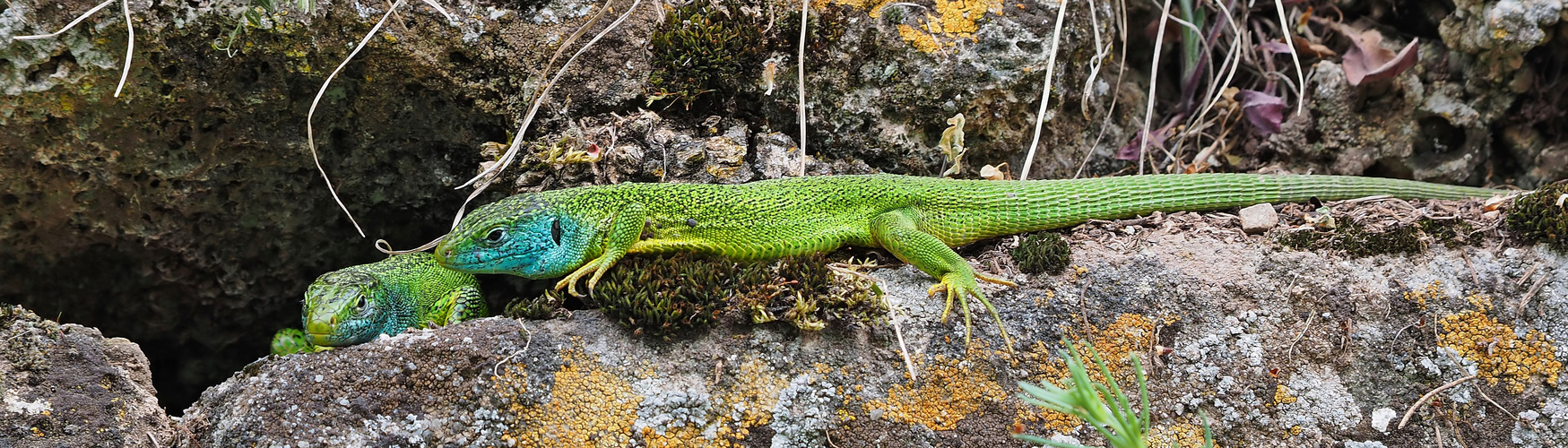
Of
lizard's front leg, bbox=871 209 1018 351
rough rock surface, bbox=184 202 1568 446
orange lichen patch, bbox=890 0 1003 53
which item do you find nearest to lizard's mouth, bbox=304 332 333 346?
rough rock surface, bbox=184 202 1568 446

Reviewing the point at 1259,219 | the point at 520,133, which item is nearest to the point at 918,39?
the point at 1259,219

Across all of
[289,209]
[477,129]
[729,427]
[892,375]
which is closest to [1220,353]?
[892,375]

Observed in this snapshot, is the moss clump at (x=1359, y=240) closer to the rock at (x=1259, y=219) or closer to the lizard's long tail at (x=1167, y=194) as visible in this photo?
the rock at (x=1259, y=219)

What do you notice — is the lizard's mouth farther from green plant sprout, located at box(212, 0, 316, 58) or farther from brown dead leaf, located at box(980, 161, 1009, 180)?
brown dead leaf, located at box(980, 161, 1009, 180)

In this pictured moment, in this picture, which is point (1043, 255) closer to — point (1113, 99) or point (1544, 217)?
point (1113, 99)

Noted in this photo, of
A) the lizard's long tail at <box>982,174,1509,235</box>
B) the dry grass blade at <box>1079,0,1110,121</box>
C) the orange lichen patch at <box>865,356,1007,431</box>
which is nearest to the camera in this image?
the orange lichen patch at <box>865,356,1007,431</box>

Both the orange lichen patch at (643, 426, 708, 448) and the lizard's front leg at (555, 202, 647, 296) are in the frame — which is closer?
the orange lichen patch at (643, 426, 708, 448)
